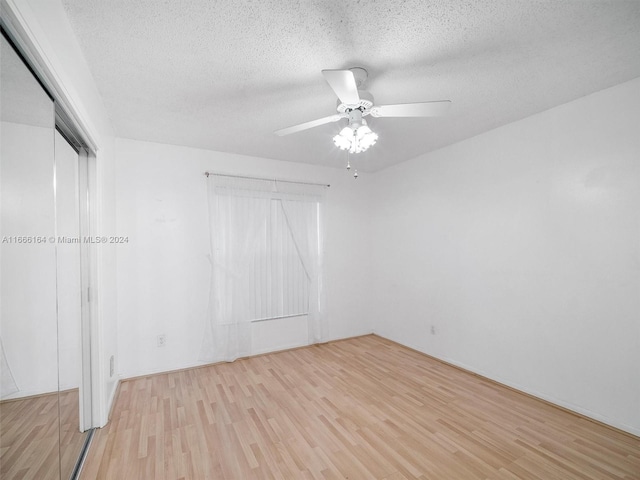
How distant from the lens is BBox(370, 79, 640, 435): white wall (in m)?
2.16

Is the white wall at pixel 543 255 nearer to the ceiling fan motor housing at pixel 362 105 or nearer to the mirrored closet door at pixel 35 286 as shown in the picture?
the ceiling fan motor housing at pixel 362 105

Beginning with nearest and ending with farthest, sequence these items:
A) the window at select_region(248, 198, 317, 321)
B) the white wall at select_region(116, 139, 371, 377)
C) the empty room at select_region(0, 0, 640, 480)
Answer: the empty room at select_region(0, 0, 640, 480)
the white wall at select_region(116, 139, 371, 377)
the window at select_region(248, 198, 317, 321)

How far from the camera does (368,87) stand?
2.14 metres

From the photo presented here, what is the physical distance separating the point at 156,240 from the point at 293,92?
2.23 metres

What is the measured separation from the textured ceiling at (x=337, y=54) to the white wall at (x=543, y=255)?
0.36 meters

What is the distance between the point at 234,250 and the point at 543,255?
3225mm

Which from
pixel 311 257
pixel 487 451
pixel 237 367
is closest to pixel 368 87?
pixel 311 257

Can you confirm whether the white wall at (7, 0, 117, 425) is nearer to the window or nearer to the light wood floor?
the light wood floor

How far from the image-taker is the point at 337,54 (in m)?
1.76

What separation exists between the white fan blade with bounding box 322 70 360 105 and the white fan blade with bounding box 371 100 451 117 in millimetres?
196

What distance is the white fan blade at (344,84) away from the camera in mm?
1442

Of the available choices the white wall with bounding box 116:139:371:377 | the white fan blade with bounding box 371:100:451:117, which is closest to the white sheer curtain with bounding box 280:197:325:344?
the white wall with bounding box 116:139:371:377

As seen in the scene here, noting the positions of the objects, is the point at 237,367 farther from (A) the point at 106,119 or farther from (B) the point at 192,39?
(B) the point at 192,39

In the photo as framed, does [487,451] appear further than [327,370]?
No
